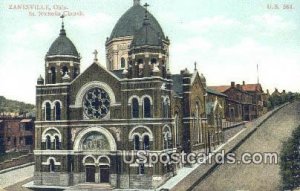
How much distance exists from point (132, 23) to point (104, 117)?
37.8ft

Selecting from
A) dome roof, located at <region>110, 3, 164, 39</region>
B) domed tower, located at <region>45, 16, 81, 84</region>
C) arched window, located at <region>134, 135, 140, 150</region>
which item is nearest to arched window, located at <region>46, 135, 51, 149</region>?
domed tower, located at <region>45, 16, 81, 84</region>

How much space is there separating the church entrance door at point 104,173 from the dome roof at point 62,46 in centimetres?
907

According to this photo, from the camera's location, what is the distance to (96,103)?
3114 cm

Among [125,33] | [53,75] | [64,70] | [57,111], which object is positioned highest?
[125,33]

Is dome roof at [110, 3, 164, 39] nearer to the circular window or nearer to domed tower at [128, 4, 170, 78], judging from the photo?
domed tower at [128, 4, 170, 78]

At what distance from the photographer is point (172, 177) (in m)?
31.4

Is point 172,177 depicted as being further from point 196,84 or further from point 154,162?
point 196,84

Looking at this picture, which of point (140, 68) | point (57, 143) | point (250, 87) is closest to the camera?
point (140, 68)

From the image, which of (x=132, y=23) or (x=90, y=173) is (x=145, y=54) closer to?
(x=132, y=23)

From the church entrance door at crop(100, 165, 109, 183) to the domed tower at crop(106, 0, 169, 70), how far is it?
1100 cm

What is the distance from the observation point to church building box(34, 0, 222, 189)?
29609 mm

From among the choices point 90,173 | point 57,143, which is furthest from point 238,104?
point 57,143

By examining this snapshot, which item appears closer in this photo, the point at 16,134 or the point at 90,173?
the point at 90,173

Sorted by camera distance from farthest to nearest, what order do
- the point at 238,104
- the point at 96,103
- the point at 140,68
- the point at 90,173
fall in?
the point at 238,104, the point at 90,173, the point at 96,103, the point at 140,68
